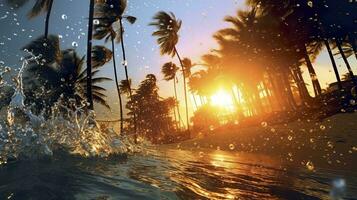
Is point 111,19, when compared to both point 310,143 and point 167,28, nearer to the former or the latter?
point 167,28

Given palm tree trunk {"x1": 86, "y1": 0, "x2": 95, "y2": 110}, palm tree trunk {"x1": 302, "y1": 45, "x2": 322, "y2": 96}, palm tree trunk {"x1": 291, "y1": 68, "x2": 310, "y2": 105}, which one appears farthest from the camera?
palm tree trunk {"x1": 291, "y1": 68, "x2": 310, "y2": 105}

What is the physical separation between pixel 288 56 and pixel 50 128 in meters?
25.6

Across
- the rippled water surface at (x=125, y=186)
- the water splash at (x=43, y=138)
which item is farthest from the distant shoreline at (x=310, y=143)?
the water splash at (x=43, y=138)

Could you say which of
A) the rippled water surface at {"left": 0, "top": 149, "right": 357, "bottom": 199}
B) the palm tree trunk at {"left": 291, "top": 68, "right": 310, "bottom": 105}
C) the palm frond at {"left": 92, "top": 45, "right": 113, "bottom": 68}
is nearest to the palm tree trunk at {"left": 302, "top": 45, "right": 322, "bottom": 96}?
the palm tree trunk at {"left": 291, "top": 68, "right": 310, "bottom": 105}

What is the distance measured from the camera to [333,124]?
1443 centimetres

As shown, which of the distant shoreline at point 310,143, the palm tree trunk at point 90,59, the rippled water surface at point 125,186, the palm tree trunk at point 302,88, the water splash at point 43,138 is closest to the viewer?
the rippled water surface at point 125,186

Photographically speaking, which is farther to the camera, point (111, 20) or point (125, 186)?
point (111, 20)

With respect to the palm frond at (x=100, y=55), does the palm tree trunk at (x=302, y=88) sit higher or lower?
lower

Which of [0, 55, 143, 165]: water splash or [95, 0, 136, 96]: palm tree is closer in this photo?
[0, 55, 143, 165]: water splash

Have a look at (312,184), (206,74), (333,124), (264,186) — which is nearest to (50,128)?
(264,186)

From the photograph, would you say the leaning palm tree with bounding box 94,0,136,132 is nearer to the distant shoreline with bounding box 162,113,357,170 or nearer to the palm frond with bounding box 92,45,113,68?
the palm frond with bounding box 92,45,113,68

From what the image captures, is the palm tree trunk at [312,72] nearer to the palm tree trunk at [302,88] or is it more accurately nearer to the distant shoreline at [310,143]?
the palm tree trunk at [302,88]

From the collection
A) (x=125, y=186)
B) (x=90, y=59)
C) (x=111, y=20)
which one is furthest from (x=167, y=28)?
(x=125, y=186)

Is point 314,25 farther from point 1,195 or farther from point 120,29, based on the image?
point 1,195
